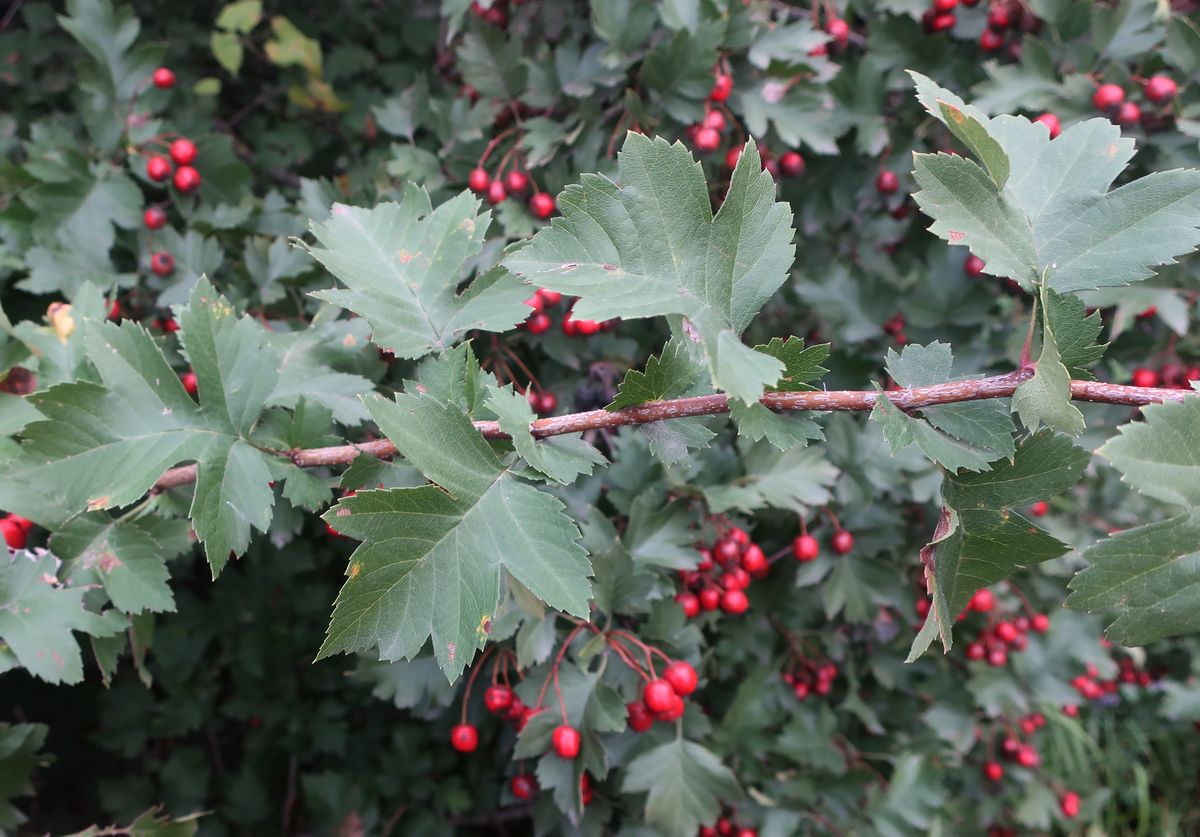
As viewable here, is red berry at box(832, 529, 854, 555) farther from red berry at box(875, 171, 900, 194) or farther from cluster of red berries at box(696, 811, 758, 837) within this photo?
red berry at box(875, 171, 900, 194)

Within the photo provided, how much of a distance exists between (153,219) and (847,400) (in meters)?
2.05

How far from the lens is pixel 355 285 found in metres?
1.33

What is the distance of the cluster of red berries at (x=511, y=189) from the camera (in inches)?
85.3

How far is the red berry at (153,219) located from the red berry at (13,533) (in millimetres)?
1105

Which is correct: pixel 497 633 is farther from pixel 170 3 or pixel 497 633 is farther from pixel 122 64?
pixel 170 3

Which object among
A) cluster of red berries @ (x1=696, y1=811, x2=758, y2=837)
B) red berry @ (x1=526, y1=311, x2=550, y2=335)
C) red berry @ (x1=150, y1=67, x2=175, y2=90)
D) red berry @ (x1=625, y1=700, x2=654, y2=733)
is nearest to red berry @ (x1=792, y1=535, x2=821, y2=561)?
red berry @ (x1=625, y1=700, x2=654, y2=733)

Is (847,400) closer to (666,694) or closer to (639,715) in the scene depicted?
(666,694)

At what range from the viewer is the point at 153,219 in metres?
2.28

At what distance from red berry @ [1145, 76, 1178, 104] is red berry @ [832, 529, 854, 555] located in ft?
4.63

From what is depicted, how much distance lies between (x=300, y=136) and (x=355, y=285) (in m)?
2.09

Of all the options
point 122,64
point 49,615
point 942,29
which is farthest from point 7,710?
point 942,29

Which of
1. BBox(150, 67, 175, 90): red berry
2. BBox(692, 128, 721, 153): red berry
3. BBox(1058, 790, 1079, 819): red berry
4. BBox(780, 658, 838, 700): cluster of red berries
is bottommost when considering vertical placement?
BBox(1058, 790, 1079, 819): red berry

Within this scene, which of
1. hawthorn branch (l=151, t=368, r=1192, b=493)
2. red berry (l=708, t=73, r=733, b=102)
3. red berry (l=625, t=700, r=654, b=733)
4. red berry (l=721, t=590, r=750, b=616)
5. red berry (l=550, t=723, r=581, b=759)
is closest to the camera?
hawthorn branch (l=151, t=368, r=1192, b=493)

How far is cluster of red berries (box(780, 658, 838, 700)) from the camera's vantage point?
259 cm
